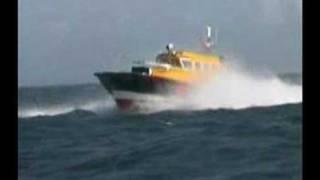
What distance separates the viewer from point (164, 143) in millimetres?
15727

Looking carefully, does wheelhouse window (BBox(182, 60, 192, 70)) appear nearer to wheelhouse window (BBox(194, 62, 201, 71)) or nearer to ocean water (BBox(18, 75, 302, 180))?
wheelhouse window (BBox(194, 62, 201, 71))

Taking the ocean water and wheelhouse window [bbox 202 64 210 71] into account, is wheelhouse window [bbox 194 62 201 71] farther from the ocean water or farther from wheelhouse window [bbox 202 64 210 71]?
the ocean water

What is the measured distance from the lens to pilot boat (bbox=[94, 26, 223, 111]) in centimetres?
1570

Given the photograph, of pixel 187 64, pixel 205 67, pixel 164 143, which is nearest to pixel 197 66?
pixel 205 67

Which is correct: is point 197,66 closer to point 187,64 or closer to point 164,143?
point 187,64

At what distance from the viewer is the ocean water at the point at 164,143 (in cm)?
1158

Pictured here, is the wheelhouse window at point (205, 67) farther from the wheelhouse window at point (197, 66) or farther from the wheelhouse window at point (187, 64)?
the wheelhouse window at point (187, 64)

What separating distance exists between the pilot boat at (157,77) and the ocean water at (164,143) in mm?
756

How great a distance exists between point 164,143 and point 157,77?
4.13 feet

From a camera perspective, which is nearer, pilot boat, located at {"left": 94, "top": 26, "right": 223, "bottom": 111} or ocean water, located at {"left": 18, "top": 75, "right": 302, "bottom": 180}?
ocean water, located at {"left": 18, "top": 75, "right": 302, "bottom": 180}

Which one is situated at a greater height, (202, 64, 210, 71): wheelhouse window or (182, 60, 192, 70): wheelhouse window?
(182, 60, 192, 70): wheelhouse window

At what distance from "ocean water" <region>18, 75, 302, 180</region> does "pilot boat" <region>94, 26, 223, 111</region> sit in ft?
2.48

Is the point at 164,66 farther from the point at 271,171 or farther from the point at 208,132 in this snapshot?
the point at 271,171
